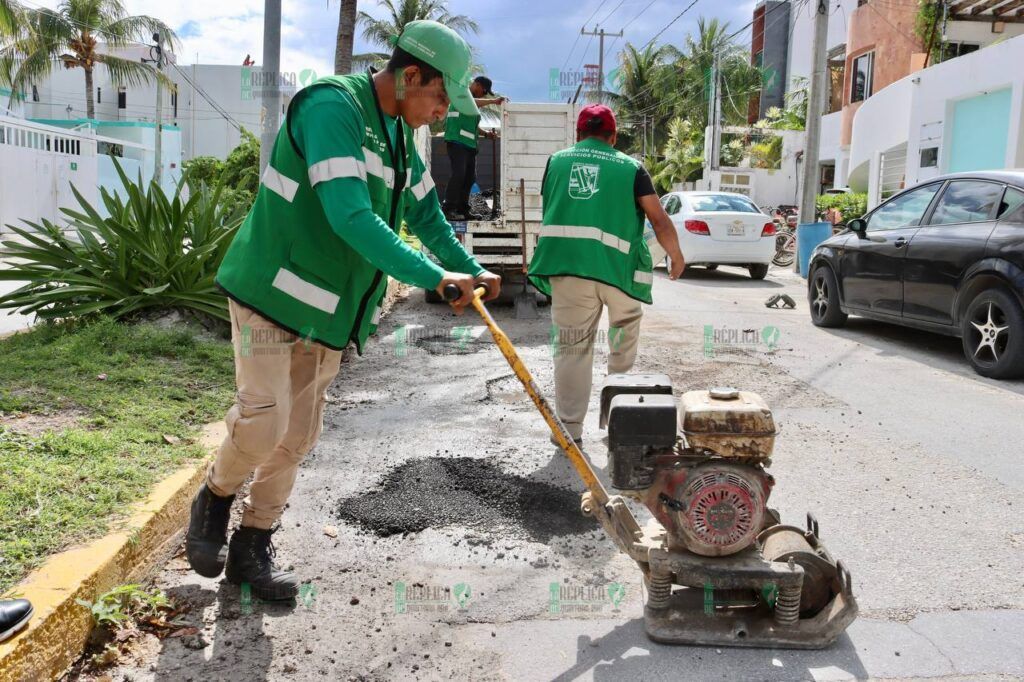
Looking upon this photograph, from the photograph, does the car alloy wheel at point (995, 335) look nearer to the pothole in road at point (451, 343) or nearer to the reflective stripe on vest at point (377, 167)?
the pothole in road at point (451, 343)

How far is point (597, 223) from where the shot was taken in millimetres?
4754

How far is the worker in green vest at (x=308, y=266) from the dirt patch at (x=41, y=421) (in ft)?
4.73

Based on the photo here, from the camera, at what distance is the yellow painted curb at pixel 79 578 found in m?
2.32

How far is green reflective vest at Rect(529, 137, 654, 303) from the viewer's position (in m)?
4.75

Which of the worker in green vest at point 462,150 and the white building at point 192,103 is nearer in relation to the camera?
the worker in green vest at point 462,150

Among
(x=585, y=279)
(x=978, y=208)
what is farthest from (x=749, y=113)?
(x=585, y=279)

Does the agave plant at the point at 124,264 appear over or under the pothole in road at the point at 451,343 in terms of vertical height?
over

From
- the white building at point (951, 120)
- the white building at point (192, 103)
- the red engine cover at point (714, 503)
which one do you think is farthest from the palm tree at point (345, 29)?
the white building at point (192, 103)

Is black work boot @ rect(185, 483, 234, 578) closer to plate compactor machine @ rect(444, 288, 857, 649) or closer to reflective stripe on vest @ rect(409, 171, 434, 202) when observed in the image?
plate compactor machine @ rect(444, 288, 857, 649)

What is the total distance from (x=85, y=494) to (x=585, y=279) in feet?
9.05

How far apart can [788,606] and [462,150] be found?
28.1 ft

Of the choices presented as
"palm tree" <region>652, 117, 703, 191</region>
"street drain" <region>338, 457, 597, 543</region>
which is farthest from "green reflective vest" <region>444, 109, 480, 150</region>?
"palm tree" <region>652, 117, 703, 191</region>

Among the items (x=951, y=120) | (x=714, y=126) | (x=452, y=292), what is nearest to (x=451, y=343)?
(x=452, y=292)

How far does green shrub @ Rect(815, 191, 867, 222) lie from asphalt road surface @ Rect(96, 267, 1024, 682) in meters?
17.3
